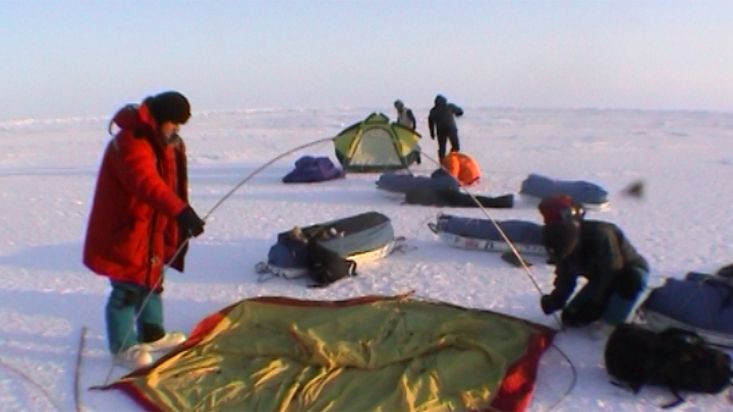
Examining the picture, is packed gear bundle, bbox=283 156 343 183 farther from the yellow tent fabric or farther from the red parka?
the red parka

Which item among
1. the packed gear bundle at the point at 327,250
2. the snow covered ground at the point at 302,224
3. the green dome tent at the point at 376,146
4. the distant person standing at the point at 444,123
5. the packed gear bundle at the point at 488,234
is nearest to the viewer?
the snow covered ground at the point at 302,224

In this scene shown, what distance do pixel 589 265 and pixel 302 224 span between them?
12.8 ft

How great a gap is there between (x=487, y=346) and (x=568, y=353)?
50cm

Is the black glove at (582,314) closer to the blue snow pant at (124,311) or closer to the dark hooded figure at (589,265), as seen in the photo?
the dark hooded figure at (589,265)

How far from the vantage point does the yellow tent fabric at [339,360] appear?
3.43m

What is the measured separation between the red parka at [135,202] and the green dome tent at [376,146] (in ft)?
22.1

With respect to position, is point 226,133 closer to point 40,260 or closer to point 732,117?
point 40,260

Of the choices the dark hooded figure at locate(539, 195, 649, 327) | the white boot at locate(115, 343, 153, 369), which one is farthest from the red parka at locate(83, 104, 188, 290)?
the dark hooded figure at locate(539, 195, 649, 327)

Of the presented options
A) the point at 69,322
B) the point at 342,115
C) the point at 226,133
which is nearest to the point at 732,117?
the point at 342,115

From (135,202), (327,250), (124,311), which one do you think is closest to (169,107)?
(135,202)

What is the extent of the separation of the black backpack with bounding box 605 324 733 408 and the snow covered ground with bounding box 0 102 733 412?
2.9 inches

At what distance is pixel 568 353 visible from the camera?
3.96 m

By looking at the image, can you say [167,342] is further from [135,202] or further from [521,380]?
[521,380]

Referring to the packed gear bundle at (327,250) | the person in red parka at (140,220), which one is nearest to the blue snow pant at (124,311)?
the person in red parka at (140,220)
